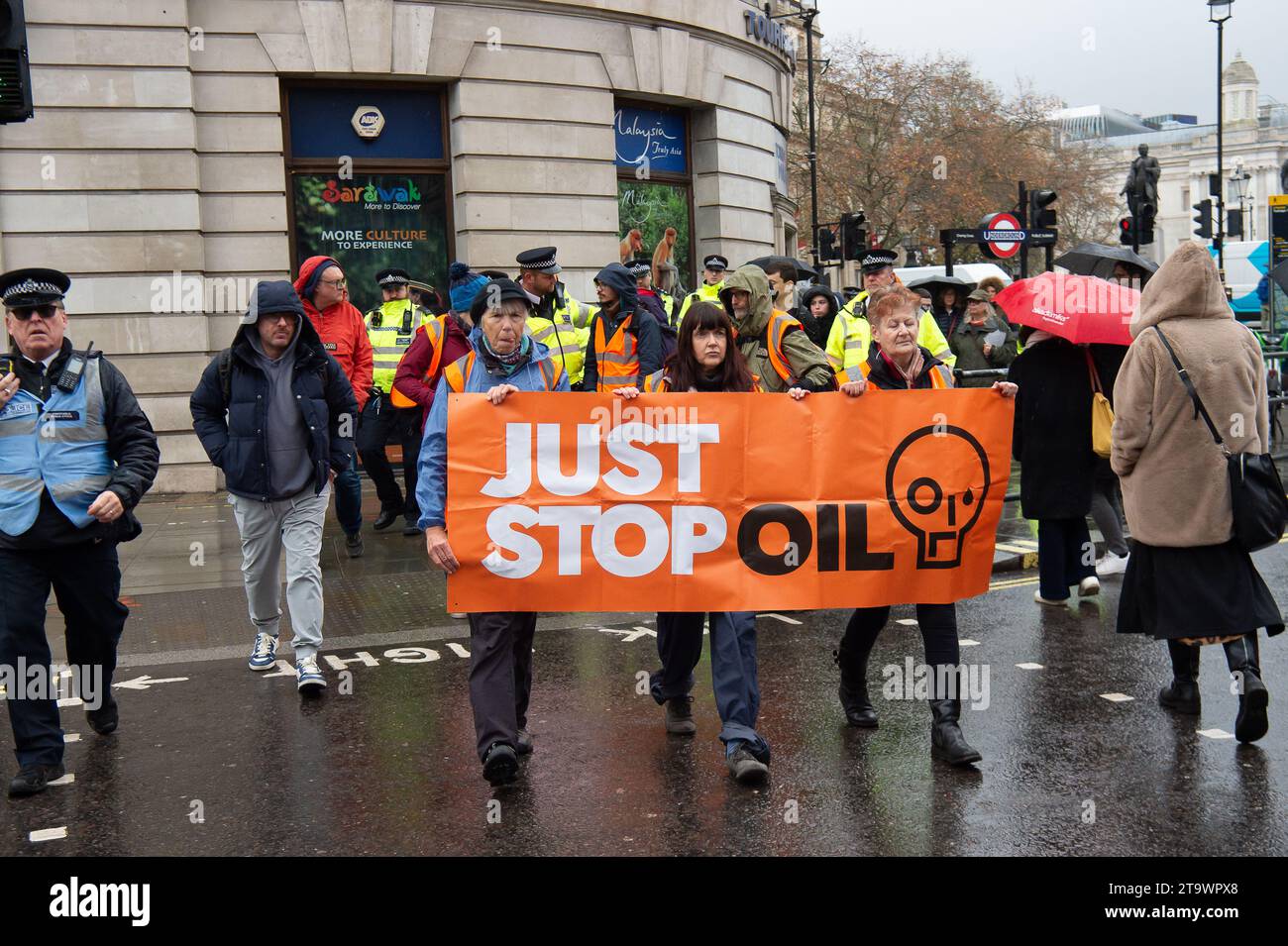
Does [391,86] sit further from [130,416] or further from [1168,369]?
[1168,369]

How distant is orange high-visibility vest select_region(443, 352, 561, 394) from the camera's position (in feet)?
19.0

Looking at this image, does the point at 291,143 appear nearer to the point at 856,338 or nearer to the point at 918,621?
the point at 856,338

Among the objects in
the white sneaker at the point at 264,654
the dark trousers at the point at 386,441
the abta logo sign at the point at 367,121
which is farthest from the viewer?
the abta logo sign at the point at 367,121

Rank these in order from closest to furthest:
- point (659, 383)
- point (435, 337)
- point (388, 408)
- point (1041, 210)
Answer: point (659, 383) → point (435, 337) → point (388, 408) → point (1041, 210)

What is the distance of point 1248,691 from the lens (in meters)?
5.53

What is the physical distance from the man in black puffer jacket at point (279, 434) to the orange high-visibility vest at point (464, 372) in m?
1.53

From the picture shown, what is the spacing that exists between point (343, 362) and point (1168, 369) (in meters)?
5.97

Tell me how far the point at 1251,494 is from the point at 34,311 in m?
5.15

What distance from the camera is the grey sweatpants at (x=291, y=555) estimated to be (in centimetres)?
710

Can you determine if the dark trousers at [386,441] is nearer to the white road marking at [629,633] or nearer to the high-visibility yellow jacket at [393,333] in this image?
the high-visibility yellow jacket at [393,333]

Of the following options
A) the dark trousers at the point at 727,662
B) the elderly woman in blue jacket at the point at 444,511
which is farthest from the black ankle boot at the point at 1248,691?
the elderly woman in blue jacket at the point at 444,511

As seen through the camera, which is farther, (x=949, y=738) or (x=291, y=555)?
(x=291, y=555)

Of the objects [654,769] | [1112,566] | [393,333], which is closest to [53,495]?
[654,769]
